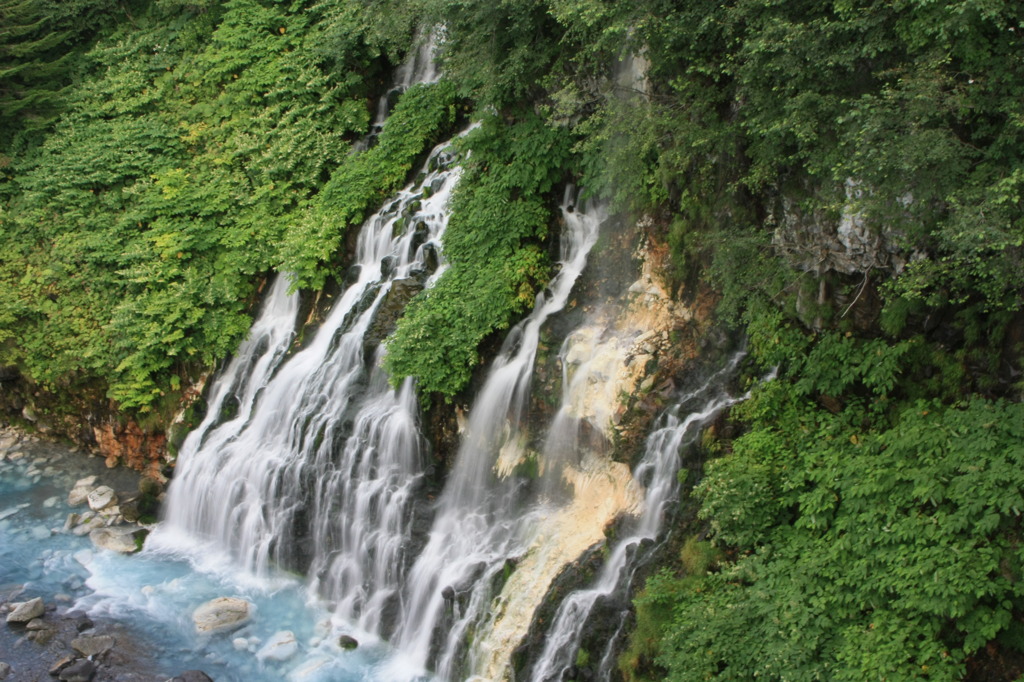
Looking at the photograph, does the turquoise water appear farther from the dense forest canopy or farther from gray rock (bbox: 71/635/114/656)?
the dense forest canopy

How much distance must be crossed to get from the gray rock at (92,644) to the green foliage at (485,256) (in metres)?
5.33

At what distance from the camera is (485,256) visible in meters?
12.7

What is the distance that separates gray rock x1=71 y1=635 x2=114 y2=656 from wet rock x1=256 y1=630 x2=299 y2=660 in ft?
6.81

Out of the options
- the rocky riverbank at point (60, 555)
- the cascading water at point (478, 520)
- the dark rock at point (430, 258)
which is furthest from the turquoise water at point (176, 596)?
the dark rock at point (430, 258)

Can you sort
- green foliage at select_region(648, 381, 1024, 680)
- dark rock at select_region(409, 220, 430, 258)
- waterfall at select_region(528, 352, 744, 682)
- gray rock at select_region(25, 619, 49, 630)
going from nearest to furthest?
green foliage at select_region(648, 381, 1024, 680) → waterfall at select_region(528, 352, 744, 682) → gray rock at select_region(25, 619, 49, 630) → dark rock at select_region(409, 220, 430, 258)

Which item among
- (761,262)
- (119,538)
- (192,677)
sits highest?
(761,262)

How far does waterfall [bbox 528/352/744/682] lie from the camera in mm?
9336

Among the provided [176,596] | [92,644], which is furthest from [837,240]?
[92,644]

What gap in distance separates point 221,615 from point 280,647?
118 centimetres

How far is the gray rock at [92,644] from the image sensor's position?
11.2 m

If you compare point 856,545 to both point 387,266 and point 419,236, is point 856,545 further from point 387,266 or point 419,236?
point 387,266

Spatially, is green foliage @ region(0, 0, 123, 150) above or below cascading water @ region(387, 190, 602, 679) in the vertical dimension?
above

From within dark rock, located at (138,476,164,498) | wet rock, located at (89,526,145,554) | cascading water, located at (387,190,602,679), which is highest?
cascading water, located at (387,190,602,679)

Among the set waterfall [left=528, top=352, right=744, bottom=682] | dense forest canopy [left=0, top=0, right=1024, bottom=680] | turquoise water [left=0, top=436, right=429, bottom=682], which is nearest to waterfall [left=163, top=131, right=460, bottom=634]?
turquoise water [left=0, top=436, right=429, bottom=682]
